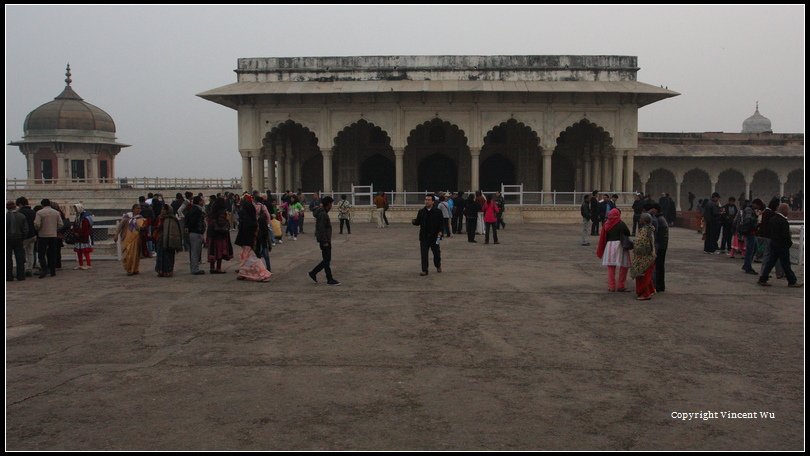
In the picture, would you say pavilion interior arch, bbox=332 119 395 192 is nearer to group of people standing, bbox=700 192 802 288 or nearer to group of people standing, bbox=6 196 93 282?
group of people standing, bbox=700 192 802 288

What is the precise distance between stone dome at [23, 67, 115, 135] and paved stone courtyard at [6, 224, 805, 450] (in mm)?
37053

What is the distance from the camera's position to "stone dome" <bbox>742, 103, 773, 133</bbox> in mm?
43938

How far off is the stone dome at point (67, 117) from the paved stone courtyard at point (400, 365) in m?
37.1

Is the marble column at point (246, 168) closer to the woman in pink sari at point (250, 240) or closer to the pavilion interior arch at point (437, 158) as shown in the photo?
the pavilion interior arch at point (437, 158)

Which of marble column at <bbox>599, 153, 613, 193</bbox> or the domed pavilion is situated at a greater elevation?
the domed pavilion

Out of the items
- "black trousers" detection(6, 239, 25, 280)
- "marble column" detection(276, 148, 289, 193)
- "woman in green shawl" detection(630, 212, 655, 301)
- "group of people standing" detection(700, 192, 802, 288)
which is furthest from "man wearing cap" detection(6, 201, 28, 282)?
"marble column" detection(276, 148, 289, 193)

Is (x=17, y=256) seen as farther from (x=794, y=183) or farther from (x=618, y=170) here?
(x=794, y=183)

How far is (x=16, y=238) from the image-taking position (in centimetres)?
1015

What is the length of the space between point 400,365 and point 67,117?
4383 cm

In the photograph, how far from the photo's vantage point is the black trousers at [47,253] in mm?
10688

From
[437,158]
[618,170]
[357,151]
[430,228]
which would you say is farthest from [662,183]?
[430,228]

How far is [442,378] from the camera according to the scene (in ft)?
16.7

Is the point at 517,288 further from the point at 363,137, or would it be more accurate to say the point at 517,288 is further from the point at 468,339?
Answer: the point at 363,137

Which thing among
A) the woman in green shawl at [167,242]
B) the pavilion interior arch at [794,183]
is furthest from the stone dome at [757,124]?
the woman in green shawl at [167,242]
